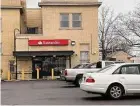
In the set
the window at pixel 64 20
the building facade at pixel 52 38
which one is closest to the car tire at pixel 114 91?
the building facade at pixel 52 38

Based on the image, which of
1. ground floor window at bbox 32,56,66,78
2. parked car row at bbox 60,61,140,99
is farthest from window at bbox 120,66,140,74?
ground floor window at bbox 32,56,66,78

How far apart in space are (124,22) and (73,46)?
23.1 meters

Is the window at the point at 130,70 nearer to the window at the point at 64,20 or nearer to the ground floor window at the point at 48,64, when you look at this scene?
the ground floor window at the point at 48,64

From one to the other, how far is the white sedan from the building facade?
2483 centimetres

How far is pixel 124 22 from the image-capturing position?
207 feet

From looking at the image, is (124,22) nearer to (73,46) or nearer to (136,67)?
(73,46)

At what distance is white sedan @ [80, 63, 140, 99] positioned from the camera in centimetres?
1591

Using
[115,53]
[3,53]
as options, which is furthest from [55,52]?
[115,53]

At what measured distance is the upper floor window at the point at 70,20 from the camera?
42438mm

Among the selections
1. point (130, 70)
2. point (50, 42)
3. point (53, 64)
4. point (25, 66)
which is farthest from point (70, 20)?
point (130, 70)

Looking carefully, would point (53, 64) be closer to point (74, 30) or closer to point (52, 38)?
point (52, 38)

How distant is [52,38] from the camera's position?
4178 cm

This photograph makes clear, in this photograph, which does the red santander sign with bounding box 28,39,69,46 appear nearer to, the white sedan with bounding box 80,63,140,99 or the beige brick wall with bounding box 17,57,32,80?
the beige brick wall with bounding box 17,57,32,80

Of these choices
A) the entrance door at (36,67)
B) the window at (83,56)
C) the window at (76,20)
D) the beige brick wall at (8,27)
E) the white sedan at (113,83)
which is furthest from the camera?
the window at (76,20)
